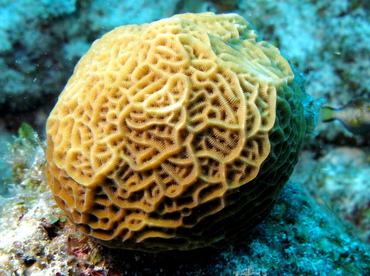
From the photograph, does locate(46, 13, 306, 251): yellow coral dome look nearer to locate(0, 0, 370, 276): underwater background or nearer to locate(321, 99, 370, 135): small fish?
locate(0, 0, 370, 276): underwater background

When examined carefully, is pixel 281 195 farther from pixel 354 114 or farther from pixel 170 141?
pixel 354 114

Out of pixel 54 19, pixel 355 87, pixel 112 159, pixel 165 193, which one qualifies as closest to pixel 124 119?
pixel 112 159

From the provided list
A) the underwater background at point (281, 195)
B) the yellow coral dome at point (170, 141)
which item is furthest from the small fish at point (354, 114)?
the yellow coral dome at point (170, 141)

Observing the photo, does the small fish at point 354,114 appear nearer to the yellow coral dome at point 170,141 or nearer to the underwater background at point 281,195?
the underwater background at point 281,195

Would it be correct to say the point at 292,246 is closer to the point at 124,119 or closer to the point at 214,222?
the point at 214,222

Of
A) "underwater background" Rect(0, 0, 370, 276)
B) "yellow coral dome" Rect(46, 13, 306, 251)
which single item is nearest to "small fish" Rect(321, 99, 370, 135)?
"underwater background" Rect(0, 0, 370, 276)
